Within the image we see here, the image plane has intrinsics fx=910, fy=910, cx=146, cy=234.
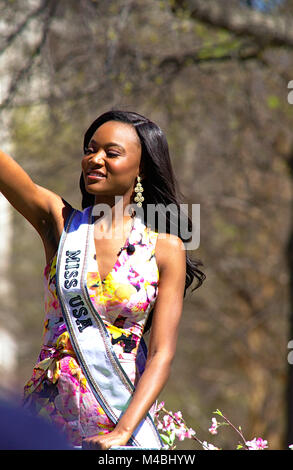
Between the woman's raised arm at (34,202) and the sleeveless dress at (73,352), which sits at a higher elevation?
the woman's raised arm at (34,202)

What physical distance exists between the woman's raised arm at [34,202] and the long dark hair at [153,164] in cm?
27

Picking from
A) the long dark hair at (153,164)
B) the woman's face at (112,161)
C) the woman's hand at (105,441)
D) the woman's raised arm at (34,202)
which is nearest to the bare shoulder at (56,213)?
the woman's raised arm at (34,202)

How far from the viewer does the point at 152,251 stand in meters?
2.94

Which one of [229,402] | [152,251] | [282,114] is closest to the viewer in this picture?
[152,251]

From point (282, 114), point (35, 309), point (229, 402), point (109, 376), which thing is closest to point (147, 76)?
point (282, 114)

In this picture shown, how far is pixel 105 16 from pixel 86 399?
16.6 feet

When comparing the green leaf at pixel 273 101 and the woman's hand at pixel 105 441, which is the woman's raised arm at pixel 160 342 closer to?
the woman's hand at pixel 105 441

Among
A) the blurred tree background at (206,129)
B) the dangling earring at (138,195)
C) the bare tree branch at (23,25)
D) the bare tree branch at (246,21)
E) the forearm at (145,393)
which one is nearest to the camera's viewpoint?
the forearm at (145,393)

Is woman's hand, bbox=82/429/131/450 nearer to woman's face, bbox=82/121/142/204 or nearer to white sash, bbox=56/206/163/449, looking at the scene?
white sash, bbox=56/206/163/449

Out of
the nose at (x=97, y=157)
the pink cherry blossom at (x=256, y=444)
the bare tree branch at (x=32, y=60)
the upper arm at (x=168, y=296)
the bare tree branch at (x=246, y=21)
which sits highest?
the bare tree branch at (x=246, y=21)

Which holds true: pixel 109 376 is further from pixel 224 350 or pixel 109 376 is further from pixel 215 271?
pixel 224 350

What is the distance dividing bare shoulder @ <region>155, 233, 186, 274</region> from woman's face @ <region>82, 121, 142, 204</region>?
221 millimetres

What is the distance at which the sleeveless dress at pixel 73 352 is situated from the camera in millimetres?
2723

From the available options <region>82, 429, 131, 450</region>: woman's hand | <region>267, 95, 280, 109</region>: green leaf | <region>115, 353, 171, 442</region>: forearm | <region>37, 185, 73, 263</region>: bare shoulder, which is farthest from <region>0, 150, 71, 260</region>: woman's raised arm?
<region>267, 95, 280, 109</region>: green leaf
